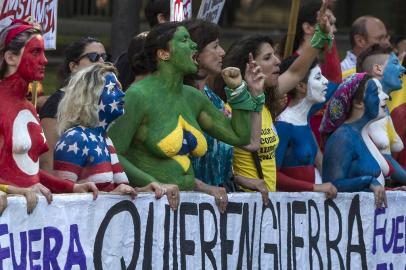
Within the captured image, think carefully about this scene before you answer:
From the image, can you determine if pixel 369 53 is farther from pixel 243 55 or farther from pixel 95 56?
pixel 95 56

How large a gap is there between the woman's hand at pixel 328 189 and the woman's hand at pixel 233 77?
1049 millimetres

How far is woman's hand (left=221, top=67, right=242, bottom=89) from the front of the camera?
845cm

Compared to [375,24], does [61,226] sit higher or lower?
lower

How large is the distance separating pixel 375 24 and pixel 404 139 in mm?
1518

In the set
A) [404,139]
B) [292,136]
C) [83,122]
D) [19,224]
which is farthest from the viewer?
[404,139]

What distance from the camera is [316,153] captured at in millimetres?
9805

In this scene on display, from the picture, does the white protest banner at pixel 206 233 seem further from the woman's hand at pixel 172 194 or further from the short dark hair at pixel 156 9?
the short dark hair at pixel 156 9

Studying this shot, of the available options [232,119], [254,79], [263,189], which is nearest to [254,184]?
[263,189]

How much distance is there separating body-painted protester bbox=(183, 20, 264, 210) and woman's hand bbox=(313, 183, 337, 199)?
626mm

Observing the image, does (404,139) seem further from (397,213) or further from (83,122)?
(83,122)

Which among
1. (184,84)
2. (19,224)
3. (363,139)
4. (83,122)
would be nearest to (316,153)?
(363,139)

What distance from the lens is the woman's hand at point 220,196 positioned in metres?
8.21

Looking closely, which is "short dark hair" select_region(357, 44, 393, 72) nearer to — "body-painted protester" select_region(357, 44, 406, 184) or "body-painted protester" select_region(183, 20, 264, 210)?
"body-painted protester" select_region(357, 44, 406, 184)

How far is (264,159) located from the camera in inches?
353
